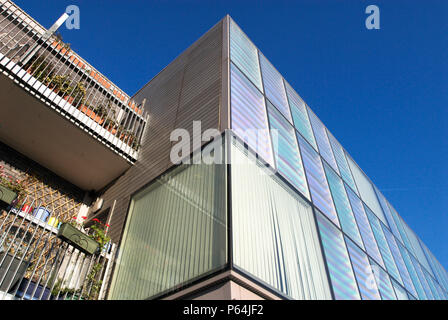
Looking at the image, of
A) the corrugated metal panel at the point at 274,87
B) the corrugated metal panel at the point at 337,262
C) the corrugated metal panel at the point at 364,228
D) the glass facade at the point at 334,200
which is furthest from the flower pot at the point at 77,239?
the corrugated metal panel at the point at 364,228

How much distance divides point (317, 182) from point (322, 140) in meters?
3.07

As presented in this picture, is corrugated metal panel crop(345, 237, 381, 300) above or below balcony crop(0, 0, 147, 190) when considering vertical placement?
below

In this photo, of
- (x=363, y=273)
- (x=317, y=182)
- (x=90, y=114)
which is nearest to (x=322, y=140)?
(x=317, y=182)

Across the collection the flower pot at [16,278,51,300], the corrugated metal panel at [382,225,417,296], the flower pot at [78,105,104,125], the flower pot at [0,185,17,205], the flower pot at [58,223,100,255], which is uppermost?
the flower pot at [78,105,104,125]

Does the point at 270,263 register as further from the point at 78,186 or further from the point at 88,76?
the point at 88,76

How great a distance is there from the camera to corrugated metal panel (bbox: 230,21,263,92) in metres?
8.09

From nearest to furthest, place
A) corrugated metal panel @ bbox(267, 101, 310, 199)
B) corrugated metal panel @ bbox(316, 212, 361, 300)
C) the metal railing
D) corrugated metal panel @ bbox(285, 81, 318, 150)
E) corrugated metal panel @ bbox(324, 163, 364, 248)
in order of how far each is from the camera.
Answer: the metal railing, corrugated metal panel @ bbox(316, 212, 361, 300), corrugated metal panel @ bbox(267, 101, 310, 199), corrugated metal panel @ bbox(324, 163, 364, 248), corrugated metal panel @ bbox(285, 81, 318, 150)

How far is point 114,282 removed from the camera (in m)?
5.46

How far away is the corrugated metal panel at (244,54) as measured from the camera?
8086 mm

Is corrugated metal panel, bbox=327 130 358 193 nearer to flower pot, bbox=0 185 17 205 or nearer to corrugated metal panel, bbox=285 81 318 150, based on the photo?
corrugated metal panel, bbox=285 81 318 150

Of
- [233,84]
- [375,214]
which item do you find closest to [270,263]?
[233,84]

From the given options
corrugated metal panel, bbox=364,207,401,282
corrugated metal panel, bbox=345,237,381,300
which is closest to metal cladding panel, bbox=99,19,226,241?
corrugated metal panel, bbox=345,237,381,300

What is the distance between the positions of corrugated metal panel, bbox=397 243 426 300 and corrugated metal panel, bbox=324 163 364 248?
163 inches
